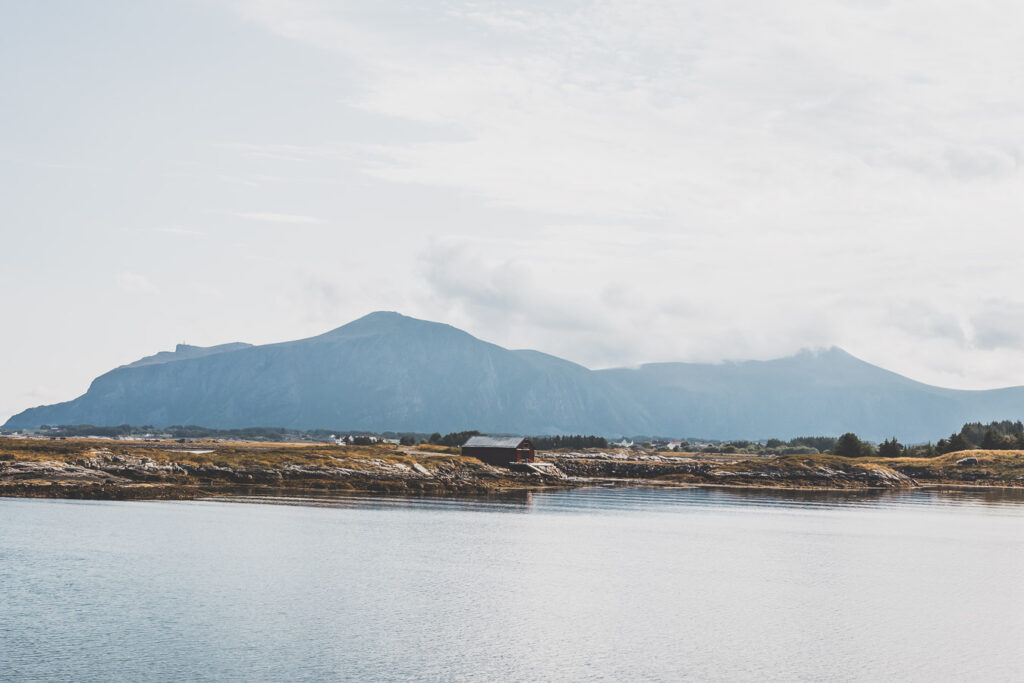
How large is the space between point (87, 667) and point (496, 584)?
26.9 meters

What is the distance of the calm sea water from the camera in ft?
126

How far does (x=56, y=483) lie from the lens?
322ft

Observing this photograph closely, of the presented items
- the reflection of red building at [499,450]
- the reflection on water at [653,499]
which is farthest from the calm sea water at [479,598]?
the reflection of red building at [499,450]

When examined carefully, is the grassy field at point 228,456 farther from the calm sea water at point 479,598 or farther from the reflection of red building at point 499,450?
the calm sea water at point 479,598

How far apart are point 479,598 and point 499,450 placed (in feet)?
356

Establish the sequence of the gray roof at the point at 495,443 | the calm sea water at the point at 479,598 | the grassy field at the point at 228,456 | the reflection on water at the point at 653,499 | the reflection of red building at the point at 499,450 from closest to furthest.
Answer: the calm sea water at the point at 479,598
the reflection on water at the point at 653,499
the grassy field at the point at 228,456
the reflection of red building at the point at 499,450
the gray roof at the point at 495,443

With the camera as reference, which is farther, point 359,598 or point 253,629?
point 359,598

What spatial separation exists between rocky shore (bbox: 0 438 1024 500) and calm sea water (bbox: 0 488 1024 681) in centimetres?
1852

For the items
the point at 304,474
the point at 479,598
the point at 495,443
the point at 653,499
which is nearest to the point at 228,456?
the point at 304,474

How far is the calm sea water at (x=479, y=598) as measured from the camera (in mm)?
38281

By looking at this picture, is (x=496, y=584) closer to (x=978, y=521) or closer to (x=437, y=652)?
(x=437, y=652)

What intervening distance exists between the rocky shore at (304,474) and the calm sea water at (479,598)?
18524 mm

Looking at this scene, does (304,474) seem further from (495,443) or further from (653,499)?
(653,499)

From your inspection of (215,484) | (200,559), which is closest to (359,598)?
(200,559)
